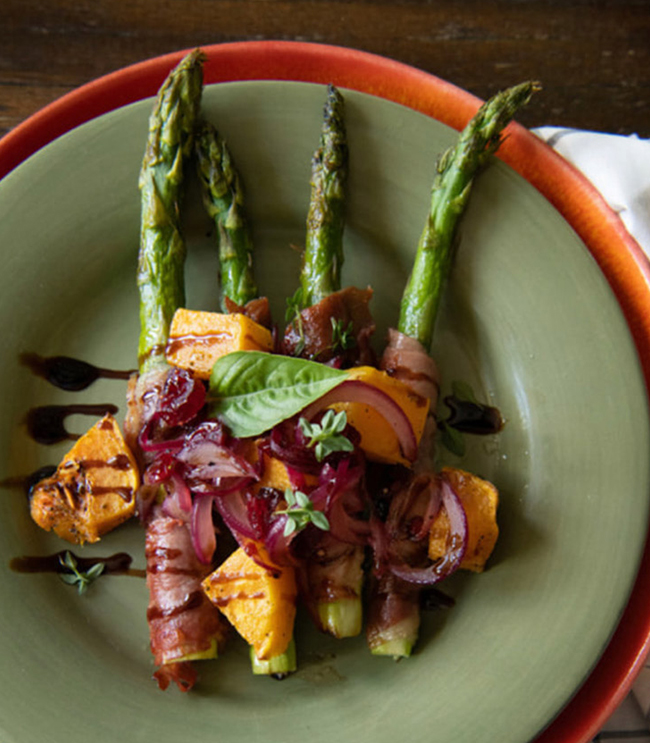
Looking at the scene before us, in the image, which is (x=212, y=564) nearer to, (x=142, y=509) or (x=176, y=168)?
(x=142, y=509)

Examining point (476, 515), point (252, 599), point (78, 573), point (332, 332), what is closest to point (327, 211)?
point (332, 332)

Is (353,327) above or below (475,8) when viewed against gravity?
below

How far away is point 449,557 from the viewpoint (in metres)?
2.95

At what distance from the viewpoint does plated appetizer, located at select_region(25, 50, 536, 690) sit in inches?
113

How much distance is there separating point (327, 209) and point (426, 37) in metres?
1.49

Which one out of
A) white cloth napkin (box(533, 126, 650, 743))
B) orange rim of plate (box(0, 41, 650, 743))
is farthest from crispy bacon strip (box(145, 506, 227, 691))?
orange rim of plate (box(0, 41, 650, 743))

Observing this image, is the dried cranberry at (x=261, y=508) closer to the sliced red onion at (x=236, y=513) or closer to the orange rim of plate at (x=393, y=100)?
the sliced red onion at (x=236, y=513)

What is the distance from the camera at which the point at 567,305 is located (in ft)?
10.9

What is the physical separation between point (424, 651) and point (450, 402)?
3.68 ft

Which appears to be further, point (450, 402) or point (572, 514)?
point (450, 402)

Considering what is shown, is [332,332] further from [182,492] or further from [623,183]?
[623,183]

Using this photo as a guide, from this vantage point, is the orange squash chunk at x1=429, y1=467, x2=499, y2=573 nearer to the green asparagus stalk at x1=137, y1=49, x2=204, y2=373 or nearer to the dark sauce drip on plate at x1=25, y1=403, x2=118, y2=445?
the green asparagus stalk at x1=137, y1=49, x2=204, y2=373

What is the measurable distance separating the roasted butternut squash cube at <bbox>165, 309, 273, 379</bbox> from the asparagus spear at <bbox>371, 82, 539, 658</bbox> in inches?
28.0

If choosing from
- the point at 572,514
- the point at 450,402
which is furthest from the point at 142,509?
the point at 572,514
